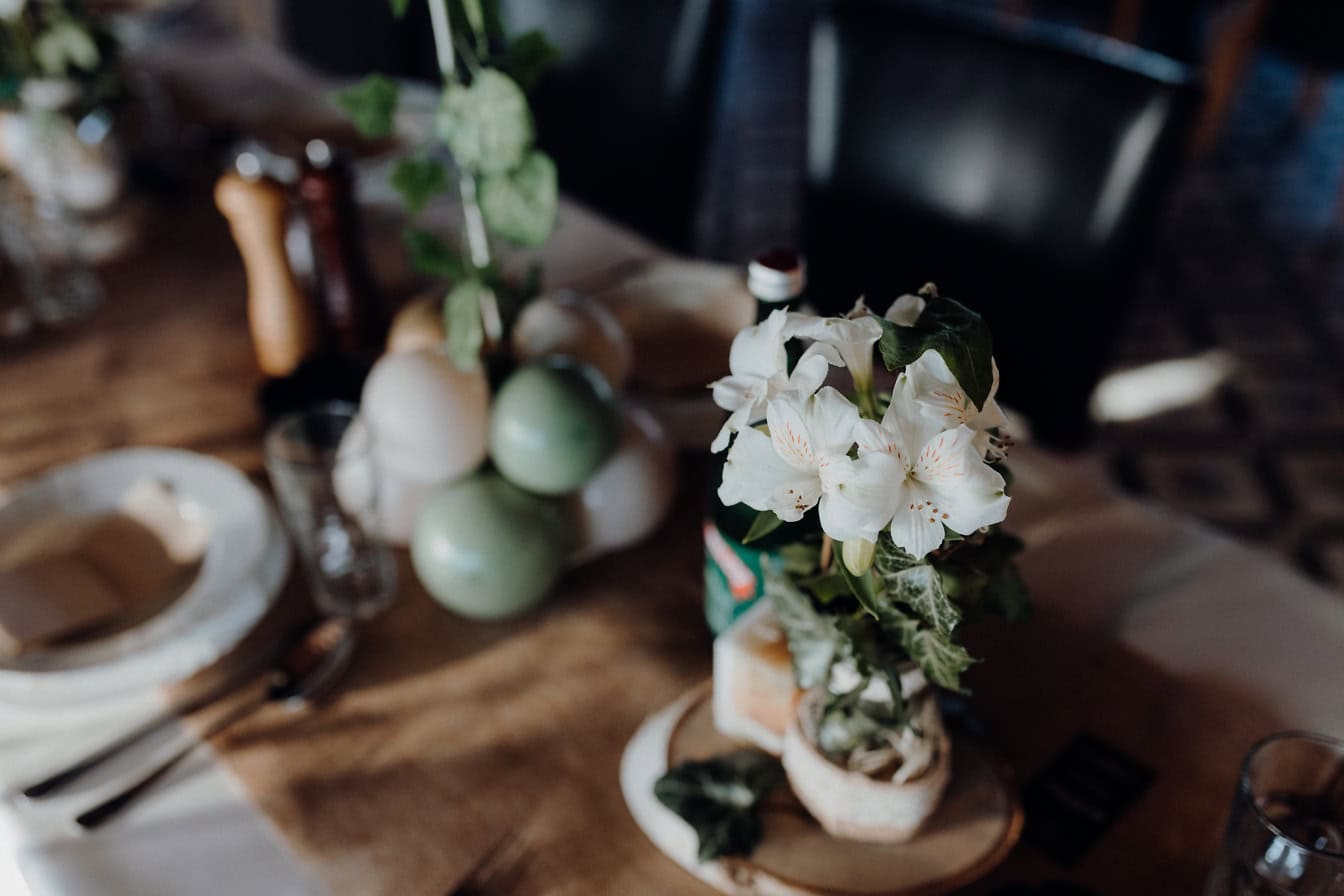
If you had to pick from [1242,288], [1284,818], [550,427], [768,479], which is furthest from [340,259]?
[1242,288]

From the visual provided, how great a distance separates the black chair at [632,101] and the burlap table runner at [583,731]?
0.68 metres

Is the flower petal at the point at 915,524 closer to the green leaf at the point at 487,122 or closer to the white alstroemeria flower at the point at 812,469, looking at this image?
the white alstroemeria flower at the point at 812,469

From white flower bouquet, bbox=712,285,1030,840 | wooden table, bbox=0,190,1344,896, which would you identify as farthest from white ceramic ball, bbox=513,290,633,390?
white flower bouquet, bbox=712,285,1030,840

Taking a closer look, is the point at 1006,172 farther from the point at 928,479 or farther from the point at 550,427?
the point at 928,479

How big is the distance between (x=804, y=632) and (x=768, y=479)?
110mm

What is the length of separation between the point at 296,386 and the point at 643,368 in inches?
10.3

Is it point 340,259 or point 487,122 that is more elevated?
point 487,122

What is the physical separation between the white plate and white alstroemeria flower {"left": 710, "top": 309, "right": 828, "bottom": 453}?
0.35 meters

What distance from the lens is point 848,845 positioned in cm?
51

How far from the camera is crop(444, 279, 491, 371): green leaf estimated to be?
0.62 metres

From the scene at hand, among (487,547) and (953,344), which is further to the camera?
(487,547)

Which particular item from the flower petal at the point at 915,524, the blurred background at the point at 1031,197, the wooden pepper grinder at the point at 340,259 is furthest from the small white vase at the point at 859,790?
the blurred background at the point at 1031,197

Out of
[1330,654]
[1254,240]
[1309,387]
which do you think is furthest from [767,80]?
[1330,654]

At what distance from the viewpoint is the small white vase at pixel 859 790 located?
19.4 inches
